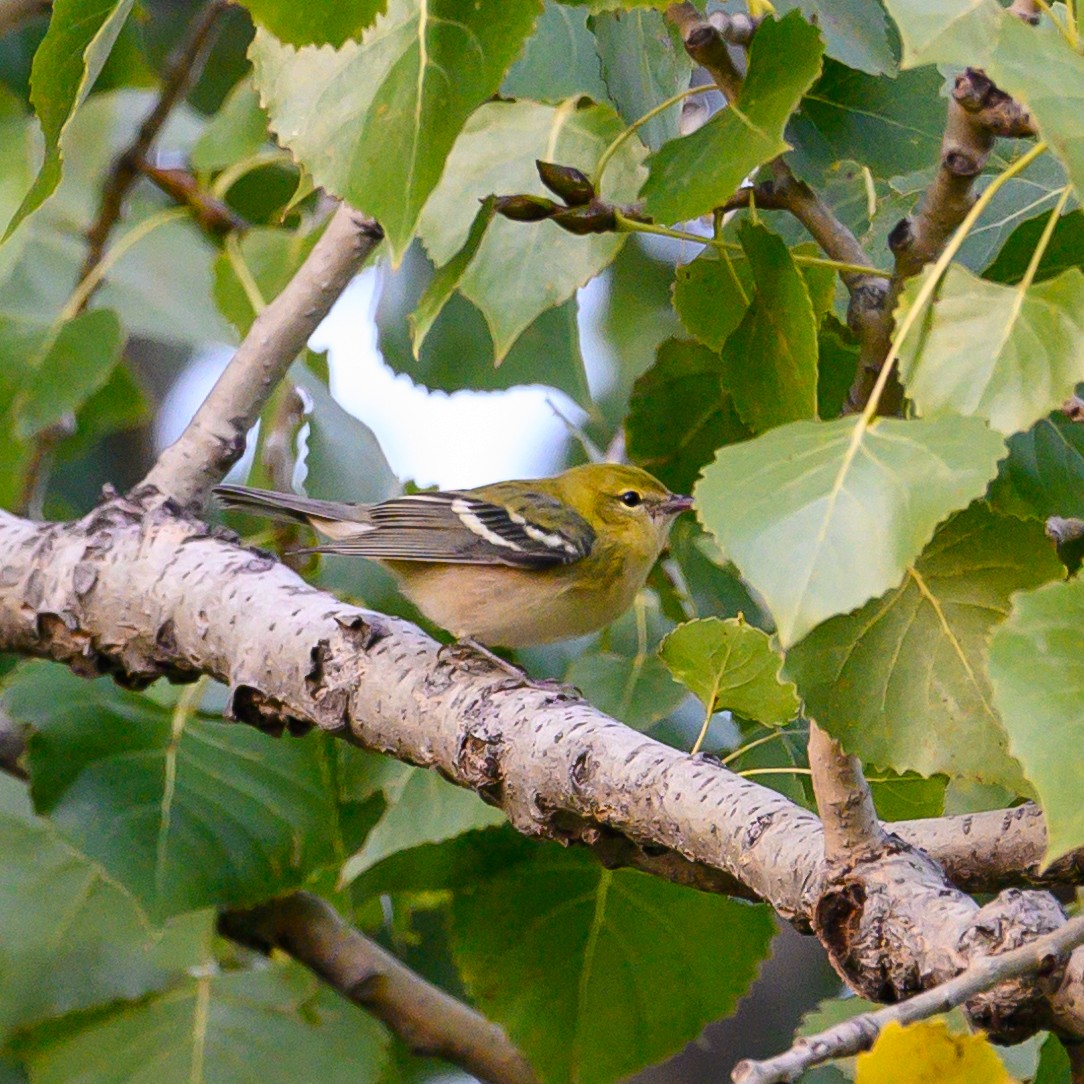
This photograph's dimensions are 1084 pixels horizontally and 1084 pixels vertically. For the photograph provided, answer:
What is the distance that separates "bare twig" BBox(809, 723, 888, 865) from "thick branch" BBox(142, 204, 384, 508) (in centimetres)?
139

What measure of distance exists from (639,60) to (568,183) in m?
0.28

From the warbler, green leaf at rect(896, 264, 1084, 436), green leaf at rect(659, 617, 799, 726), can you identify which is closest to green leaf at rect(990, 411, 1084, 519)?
green leaf at rect(659, 617, 799, 726)

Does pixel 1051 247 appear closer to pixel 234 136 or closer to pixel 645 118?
pixel 645 118

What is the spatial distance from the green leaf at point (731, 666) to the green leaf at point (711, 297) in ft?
1.20

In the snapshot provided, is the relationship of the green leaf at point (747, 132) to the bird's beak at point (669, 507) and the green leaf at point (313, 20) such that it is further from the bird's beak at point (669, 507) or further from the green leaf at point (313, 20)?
the bird's beak at point (669, 507)

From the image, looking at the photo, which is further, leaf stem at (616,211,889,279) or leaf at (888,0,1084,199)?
leaf stem at (616,211,889,279)

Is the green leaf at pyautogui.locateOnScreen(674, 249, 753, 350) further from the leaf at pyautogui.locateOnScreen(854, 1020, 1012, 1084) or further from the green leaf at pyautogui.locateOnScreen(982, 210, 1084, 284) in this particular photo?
the leaf at pyautogui.locateOnScreen(854, 1020, 1012, 1084)

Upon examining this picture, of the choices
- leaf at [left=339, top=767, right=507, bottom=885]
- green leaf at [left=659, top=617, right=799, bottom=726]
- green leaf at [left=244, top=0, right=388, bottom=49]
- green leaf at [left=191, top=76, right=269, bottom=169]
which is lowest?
leaf at [left=339, top=767, right=507, bottom=885]

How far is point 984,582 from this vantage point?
4.39 ft

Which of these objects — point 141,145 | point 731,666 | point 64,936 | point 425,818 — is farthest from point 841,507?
point 141,145

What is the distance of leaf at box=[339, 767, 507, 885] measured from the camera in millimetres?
2162

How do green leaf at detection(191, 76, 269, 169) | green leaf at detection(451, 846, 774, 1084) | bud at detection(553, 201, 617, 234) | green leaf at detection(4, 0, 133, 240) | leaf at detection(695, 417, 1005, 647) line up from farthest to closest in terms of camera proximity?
green leaf at detection(191, 76, 269, 169), green leaf at detection(451, 846, 774, 1084), bud at detection(553, 201, 617, 234), green leaf at detection(4, 0, 133, 240), leaf at detection(695, 417, 1005, 647)

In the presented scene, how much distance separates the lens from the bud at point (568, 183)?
1.57 meters

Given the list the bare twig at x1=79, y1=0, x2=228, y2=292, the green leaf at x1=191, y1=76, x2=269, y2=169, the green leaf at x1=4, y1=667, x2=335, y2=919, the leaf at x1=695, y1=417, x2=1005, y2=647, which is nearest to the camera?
the leaf at x1=695, y1=417, x2=1005, y2=647
